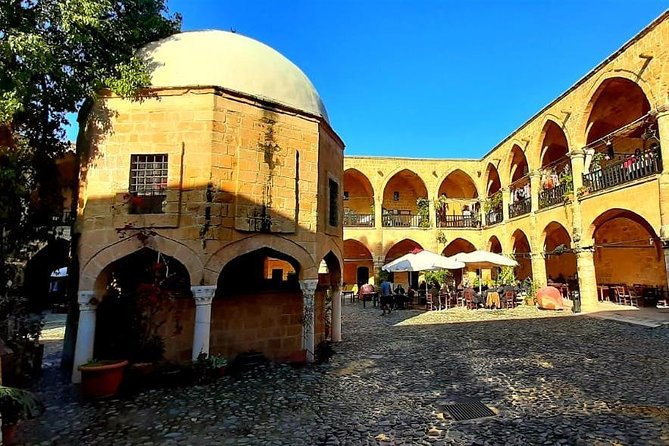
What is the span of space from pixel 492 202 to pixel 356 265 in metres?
9.22

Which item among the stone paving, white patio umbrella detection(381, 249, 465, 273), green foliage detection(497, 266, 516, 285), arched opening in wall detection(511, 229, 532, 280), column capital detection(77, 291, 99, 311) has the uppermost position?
arched opening in wall detection(511, 229, 532, 280)

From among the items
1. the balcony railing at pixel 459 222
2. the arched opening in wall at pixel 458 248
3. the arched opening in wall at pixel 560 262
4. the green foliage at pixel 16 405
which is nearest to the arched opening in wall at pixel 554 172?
the arched opening in wall at pixel 560 262

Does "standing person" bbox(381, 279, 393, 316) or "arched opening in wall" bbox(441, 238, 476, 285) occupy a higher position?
"arched opening in wall" bbox(441, 238, 476, 285)

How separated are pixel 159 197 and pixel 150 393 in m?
3.34

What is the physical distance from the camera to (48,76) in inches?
288

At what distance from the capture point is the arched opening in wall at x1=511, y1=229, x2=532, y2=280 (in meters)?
20.5

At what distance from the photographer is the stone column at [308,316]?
7812 mm

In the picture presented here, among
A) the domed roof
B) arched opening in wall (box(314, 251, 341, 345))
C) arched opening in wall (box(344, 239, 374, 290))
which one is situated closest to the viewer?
the domed roof

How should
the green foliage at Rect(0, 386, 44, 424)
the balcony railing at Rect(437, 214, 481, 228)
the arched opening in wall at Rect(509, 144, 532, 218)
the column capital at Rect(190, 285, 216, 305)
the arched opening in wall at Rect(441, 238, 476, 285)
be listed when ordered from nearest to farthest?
the green foliage at Rect(0, 386, 44, 424) < the column capital at Rect(190, 285, 216, 305) < the arched opening in wall at Rect(509, 144, 532, 218) < the balcony railing at Rect(437, 214, 481, 228) < the arched opening in wall at Rect(441, 238, 476, 285)

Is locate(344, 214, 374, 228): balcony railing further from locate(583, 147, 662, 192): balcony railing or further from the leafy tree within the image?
the leafy tree

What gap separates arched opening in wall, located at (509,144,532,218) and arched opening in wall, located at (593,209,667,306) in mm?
3311

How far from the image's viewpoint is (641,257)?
57.0 feet

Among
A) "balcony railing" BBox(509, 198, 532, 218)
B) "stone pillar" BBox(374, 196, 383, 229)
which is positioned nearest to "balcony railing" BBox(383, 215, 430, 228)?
"stone pillar" BBox(374, 196, 383, 229)

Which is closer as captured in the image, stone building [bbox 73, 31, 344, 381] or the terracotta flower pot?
the terracotta flower pot
